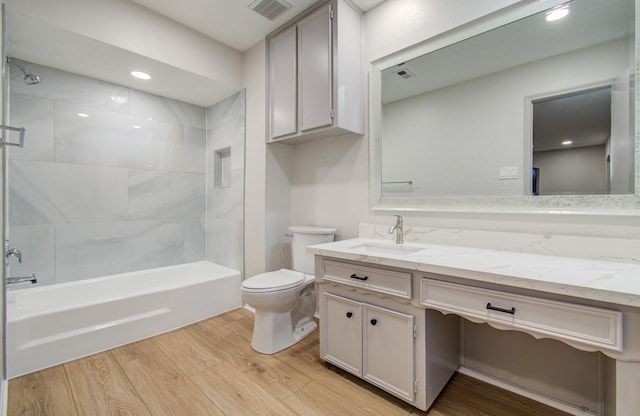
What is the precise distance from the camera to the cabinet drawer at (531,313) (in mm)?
Result: 898

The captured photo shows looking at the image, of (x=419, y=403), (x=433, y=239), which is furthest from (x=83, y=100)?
(x=419, y=403)

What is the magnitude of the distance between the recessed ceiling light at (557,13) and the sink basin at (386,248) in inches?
54.4

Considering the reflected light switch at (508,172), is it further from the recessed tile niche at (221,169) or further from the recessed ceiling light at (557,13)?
the recessed tile niche at (221,169)

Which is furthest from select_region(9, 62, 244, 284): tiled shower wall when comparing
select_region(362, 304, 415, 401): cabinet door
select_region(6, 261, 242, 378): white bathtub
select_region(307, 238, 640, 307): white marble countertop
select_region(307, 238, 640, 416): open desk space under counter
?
select_region(307, 238, 640, 307): white marble countertop

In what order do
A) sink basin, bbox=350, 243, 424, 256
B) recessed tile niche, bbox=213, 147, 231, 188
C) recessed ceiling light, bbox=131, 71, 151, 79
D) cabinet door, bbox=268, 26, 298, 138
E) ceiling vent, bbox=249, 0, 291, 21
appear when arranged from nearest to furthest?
1. sink basin, bbox=350, 243, 424, 256
2. ceiling vent, bbox=249, 0, 291, 21
3. cabinet door, bbox=268, 26, 298, 138
4. recessed ceiling light, bbox=131, 71, 151, 79
5. recessed tile niche, bbox=213, 147, 231, 188

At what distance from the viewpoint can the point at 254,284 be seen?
198 cm

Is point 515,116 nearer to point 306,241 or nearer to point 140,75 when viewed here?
point 306,241

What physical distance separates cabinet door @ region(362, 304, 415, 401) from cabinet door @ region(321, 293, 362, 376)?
0.05 m

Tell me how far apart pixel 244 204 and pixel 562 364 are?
2.56 metres

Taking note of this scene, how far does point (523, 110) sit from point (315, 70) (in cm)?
138

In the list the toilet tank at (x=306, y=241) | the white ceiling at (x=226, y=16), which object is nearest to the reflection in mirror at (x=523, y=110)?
the toilet tank at (x=306, y=241)

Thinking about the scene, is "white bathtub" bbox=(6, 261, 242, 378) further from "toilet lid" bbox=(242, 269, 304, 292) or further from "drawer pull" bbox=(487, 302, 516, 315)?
"drawer pull" bbox=(487, 302, 516, 315)

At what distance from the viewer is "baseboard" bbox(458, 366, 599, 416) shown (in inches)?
53.9

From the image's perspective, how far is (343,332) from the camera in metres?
1.63
